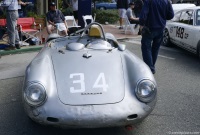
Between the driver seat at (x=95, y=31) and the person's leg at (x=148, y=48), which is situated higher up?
the driver seat at (x=95, y=31)

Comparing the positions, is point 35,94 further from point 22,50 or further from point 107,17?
point 107,17

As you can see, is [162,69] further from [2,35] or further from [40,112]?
[2,35]

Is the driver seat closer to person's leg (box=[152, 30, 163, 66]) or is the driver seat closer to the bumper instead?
the bumper

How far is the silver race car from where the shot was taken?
10.2 ft

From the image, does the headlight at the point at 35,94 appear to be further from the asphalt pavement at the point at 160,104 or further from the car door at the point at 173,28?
the car door at the point at 173,28

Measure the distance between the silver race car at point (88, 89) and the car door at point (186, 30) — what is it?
3821mm

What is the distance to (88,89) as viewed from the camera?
3342mm

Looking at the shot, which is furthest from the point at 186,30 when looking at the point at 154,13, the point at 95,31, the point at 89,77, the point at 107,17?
the point at 107,17

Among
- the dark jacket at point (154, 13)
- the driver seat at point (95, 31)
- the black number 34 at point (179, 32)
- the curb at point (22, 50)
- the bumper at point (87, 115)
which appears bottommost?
the curb at point (22, 50)

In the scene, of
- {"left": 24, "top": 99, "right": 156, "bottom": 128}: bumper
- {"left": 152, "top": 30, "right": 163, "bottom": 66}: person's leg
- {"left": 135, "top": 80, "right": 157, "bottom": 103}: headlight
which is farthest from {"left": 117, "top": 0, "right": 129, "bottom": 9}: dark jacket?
{"left": 24, "top": 99, "right": 156, "bottom": 128}: bumper

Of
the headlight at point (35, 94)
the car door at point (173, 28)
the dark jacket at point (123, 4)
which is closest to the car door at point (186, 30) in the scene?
A: the car door at point (173, 28)

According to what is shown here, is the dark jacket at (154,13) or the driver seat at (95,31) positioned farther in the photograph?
the dark jacket at (154,13)

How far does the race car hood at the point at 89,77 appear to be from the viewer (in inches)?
129

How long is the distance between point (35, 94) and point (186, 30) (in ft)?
17.4
